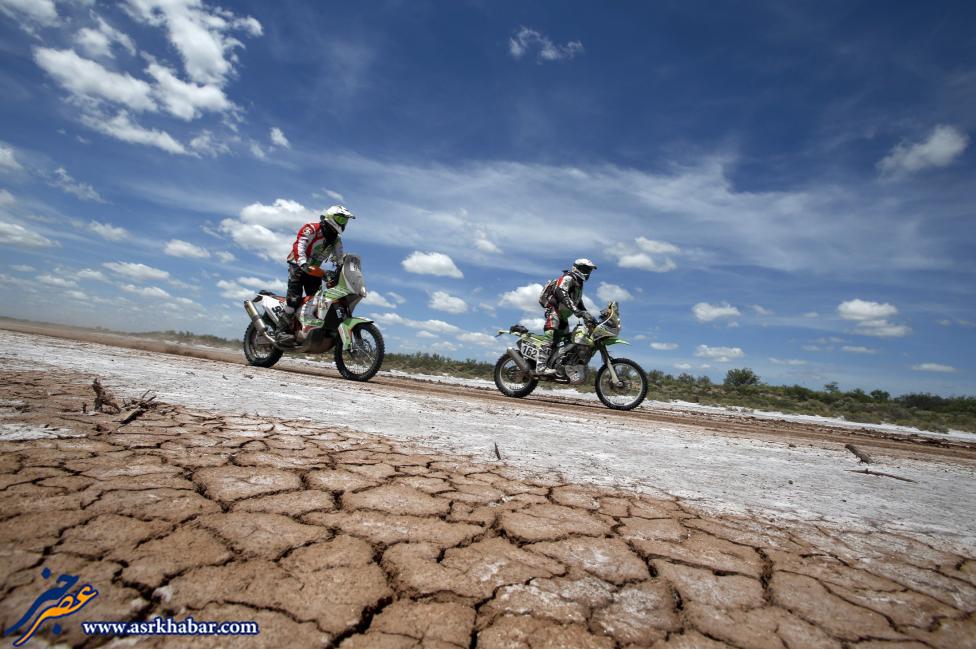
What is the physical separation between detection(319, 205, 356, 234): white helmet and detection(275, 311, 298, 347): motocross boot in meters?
1.35

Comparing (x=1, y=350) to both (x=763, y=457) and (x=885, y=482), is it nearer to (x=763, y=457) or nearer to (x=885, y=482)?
(x=763, y=457)

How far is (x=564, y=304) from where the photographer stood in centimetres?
742

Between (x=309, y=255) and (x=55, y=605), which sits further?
(x=309, y=255)

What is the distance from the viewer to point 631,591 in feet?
3.92

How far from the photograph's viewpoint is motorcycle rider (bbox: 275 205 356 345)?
643cm

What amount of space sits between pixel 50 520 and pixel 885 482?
12.4ft

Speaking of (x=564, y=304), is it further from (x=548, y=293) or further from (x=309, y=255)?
(x=309, y=255)

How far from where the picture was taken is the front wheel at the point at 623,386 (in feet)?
22.4

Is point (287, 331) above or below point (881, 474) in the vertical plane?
above

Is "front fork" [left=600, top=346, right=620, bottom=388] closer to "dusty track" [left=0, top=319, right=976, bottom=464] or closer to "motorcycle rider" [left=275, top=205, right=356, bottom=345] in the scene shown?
"dusty track" [left=0, top=319, right=976, bottom=464]

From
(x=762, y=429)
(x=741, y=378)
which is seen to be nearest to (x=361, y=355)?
(x=762, y=429)

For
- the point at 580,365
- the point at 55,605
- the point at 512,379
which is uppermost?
the point at 580,365

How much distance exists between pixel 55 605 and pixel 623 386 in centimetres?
670

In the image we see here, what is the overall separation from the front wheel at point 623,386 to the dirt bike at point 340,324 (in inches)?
130
